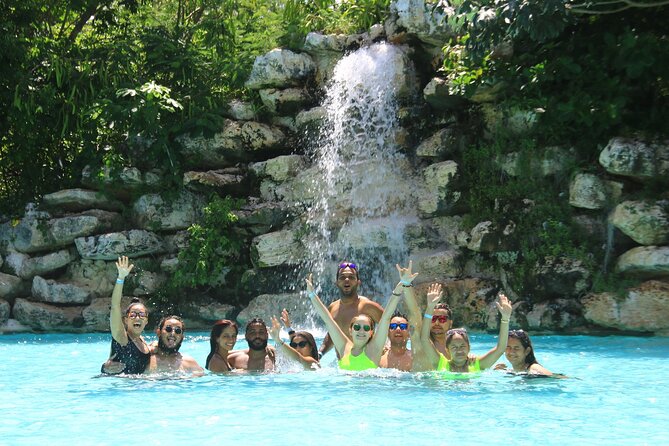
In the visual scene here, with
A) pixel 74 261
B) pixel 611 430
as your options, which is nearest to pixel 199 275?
pixel 74 261

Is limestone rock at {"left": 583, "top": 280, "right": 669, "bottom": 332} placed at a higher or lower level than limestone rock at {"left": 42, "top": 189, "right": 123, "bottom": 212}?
lower

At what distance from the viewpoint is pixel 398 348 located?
8.34 metres

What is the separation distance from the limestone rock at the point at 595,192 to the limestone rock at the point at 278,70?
604 cm

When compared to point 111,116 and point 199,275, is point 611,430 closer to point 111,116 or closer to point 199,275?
point 199,275

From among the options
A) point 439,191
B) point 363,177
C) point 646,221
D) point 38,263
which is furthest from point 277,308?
point 646,221

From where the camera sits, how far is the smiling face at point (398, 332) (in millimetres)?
8211

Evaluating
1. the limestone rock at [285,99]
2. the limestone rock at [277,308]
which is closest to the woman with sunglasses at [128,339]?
the limestone rock at [277,308]

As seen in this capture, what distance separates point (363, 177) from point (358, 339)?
775cm

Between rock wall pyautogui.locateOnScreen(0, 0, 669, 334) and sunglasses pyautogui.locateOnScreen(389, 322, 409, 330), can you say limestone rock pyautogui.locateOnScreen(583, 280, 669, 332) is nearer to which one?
rock wall pyautogui.locateOnScreen(0, 0, 669, 334)

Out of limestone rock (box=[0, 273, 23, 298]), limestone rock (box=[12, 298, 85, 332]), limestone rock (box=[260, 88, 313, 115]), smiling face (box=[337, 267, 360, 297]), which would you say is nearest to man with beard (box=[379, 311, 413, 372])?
smiling face (box=[337, 267, 360, 297])

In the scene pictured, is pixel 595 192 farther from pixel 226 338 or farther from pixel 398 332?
pixel 226 338

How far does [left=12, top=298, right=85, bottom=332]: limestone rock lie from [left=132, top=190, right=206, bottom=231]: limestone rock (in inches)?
83.8

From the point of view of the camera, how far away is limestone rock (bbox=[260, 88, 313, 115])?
16.4 m

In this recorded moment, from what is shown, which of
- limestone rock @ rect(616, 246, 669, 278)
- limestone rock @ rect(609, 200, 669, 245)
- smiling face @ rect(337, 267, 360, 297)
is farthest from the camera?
limestone rock @ rect(609, 200, 669, 245)
